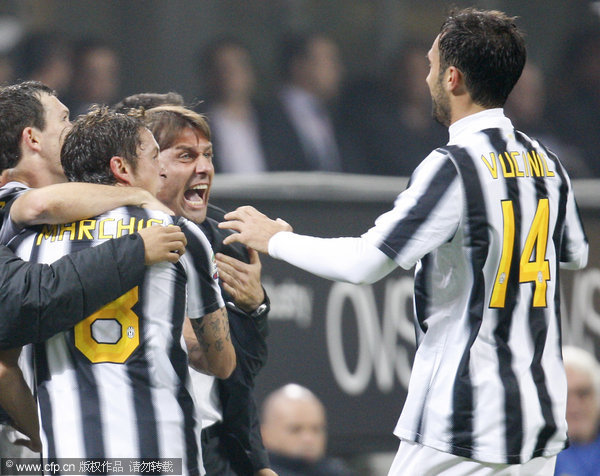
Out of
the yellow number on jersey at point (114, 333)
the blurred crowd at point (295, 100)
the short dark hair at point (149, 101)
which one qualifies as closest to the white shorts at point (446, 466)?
the yellow number on jersey at point (114, 333)

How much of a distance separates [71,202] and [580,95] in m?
4.68

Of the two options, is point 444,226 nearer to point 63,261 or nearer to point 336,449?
point 63,261

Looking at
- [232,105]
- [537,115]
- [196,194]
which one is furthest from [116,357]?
[537,115]

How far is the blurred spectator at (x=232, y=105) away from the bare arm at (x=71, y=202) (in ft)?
9.50

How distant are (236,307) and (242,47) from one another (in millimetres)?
2691

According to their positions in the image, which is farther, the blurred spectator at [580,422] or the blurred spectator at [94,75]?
the blurred spectator at [94,75]

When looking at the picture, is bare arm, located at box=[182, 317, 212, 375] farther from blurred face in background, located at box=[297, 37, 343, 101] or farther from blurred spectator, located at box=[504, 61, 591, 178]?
blurred spectator, located at box=[504, 61, 591, 178]

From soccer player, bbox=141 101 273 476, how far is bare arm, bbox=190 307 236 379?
1.12 ft

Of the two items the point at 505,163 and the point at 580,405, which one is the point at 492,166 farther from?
the point at 580,405

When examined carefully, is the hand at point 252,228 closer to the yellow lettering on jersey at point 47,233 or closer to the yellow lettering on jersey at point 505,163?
the yellow lettering on jersey at point 47,233

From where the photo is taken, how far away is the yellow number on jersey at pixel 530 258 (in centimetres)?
274

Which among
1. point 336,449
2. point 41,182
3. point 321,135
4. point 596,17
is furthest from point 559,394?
point 596,17

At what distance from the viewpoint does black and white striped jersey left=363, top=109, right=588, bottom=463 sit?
2.71 m

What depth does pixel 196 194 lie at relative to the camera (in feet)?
11.5
